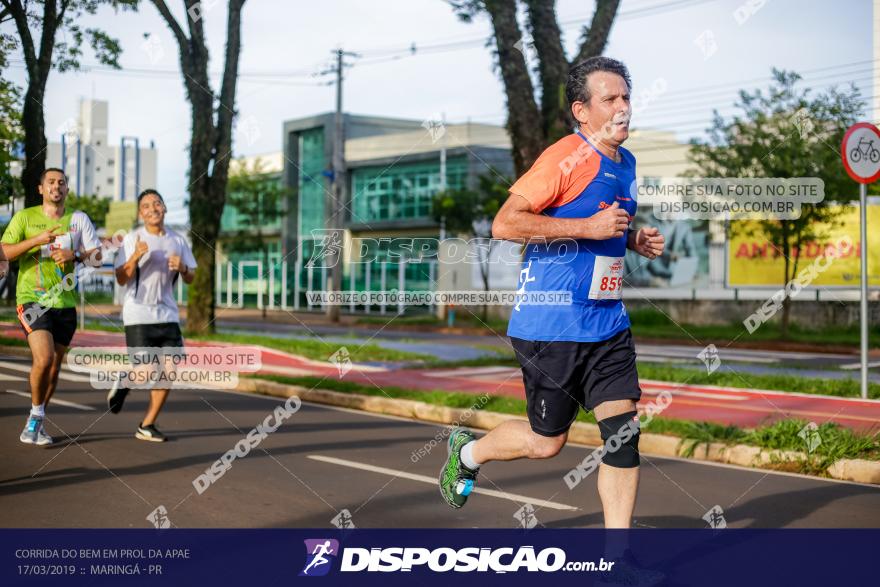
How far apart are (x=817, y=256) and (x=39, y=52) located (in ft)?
74.0

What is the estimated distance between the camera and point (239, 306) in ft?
167

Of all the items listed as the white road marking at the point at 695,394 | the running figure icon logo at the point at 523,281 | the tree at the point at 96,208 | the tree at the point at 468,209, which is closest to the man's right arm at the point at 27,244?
the running figure icon logo at the point at 523,281

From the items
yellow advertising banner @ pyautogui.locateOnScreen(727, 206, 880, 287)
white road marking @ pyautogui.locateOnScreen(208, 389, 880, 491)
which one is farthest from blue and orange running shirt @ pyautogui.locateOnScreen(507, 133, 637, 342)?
yellow advertising banner @ pyautogui.locateOnScreen(727, 206, 880, 287)

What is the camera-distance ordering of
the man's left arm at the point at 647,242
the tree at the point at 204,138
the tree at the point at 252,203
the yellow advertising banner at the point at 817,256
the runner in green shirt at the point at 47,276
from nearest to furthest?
1. the man's left arm at the point at 647,242
2. the runner in green shirt at the point at 47,276
3. the tree at the point at 204,138
4. the yellow advertising banner at the point at 817,256
5. the tree at the point at 252,203

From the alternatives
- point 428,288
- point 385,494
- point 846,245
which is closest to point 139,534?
point 385,494

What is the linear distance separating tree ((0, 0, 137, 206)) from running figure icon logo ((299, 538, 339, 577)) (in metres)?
11.2

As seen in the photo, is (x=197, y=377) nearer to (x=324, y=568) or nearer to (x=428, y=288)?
(x=324, y=568)

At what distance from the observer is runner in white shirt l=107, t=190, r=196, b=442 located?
7.76 meters

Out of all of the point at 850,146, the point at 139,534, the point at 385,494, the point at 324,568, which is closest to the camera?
the point at 324,568

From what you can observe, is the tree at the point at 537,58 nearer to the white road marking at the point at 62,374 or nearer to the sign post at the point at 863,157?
the sign post at the point at 863,157

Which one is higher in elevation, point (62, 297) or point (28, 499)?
point (62, 297)

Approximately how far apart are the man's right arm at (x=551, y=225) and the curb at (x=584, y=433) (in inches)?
138

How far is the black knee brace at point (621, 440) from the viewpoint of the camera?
3.95m

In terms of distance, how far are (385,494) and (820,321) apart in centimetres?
2665
